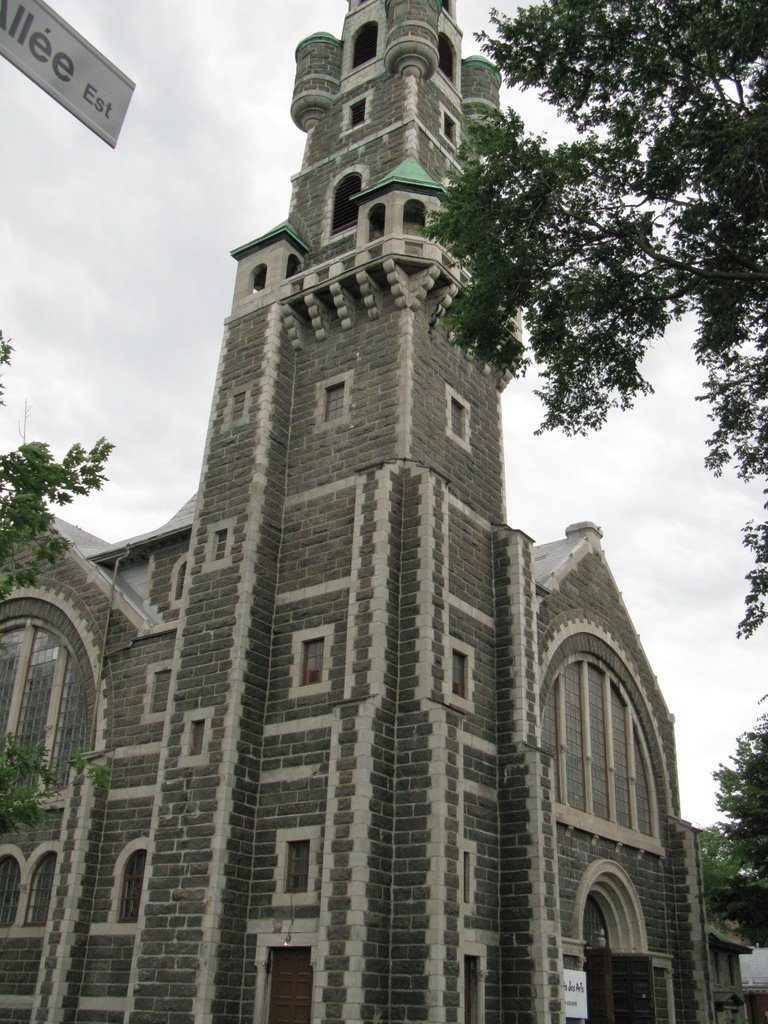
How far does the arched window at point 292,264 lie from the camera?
30625 mm

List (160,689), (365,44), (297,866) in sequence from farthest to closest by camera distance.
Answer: (365,44)
(160,689)
(297,866)

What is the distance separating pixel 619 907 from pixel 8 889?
17.5 metres

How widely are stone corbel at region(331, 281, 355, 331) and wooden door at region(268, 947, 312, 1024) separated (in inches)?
634

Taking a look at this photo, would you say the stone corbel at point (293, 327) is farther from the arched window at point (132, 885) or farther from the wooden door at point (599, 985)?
the wooden door at point (599, 985)

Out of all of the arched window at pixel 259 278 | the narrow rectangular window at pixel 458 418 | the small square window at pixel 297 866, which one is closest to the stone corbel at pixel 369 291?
the narrow rectangular window at pixel 458 418

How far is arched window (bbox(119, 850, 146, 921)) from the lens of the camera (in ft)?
79.3

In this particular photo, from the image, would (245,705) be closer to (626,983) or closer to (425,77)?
(626,983)

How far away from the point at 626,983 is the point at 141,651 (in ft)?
52.6

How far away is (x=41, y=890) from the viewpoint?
89.1 feet

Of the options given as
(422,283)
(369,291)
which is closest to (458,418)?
(422,283)

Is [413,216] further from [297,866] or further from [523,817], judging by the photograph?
[297,866]

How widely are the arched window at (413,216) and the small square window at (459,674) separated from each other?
485 inches

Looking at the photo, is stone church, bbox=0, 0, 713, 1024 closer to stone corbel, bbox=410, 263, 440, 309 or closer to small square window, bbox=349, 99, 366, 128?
stone corbel, bbox=410, 263, 440, 309

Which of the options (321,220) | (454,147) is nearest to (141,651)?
(321,220)
